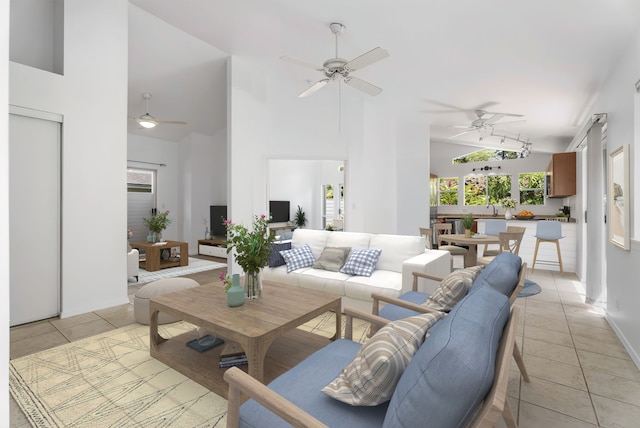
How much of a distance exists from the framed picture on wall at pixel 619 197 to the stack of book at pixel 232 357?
3.17 metres

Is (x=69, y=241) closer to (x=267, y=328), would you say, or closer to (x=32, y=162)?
(x=32, y=162)

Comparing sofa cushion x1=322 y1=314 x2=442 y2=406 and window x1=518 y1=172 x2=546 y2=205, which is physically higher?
window x1=518 y1=172 x2=546 y2=205

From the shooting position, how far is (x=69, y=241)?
3.33m

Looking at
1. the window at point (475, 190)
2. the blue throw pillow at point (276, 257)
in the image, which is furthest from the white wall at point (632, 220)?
the window at point (475, 190)

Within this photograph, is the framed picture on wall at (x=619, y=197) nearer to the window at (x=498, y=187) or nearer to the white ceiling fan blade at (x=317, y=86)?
the white ceiling fan blade at (x=317, y=86)

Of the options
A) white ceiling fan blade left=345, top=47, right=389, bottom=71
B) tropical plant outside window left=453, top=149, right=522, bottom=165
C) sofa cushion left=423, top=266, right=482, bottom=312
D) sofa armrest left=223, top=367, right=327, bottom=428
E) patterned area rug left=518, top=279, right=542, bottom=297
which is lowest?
sofa armrest left=223, top=367, right=327, bottom=428

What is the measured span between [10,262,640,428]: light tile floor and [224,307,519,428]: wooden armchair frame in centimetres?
73

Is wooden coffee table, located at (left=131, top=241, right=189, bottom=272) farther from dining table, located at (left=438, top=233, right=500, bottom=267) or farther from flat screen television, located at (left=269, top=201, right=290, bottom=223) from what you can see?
dining table, located at (left=438, top=233, right=500, bottom=267)

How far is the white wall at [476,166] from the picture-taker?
8.35m

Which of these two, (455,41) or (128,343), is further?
(455,41)

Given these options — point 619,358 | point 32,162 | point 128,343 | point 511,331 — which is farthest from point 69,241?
point 619,358

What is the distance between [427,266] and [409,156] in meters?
4.46

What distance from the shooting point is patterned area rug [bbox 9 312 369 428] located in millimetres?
1728

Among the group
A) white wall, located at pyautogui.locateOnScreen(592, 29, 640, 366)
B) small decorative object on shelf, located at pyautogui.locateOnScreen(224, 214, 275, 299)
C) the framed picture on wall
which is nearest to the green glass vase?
small decorative object on shelf, located at pyautogui.locateOnScreen(224, 214, 275, 299)
